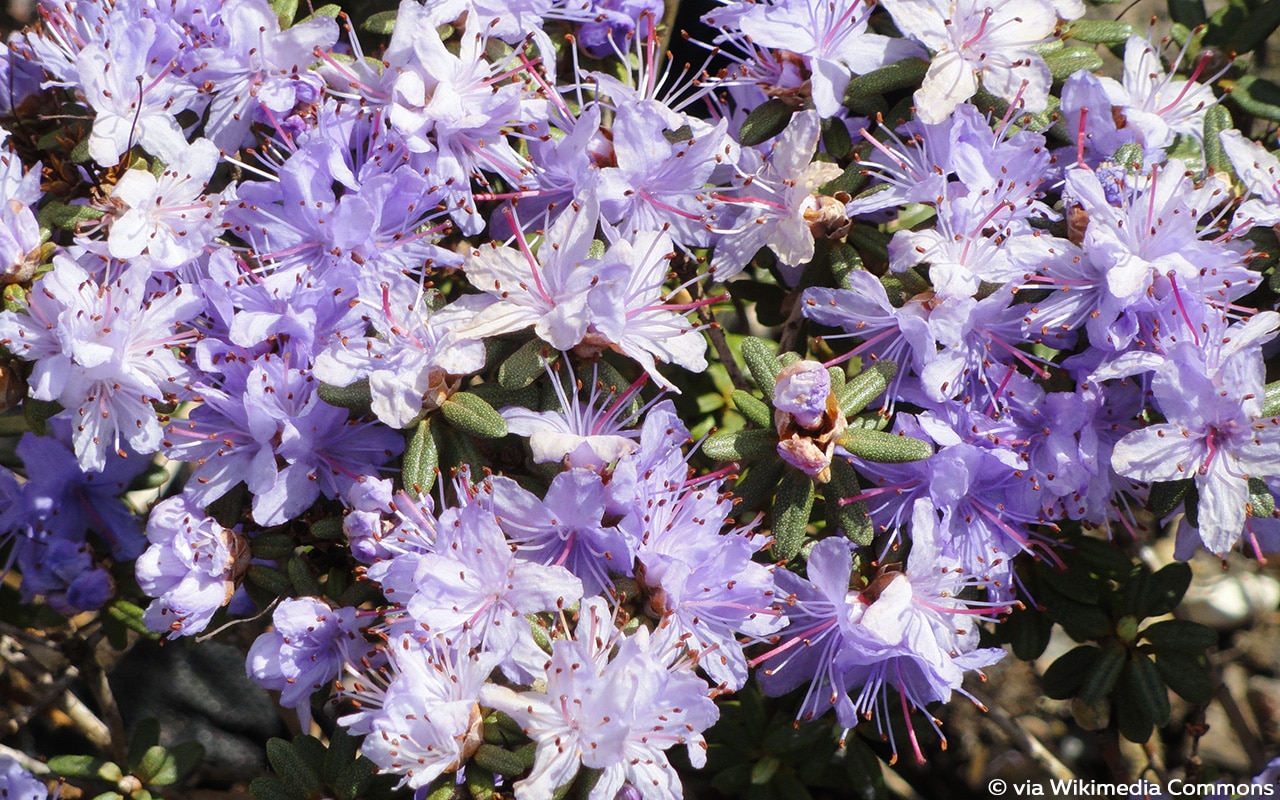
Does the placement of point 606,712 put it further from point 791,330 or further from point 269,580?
point 791,330

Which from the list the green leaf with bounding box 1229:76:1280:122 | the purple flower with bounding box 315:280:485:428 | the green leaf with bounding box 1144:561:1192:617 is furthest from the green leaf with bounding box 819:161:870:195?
the green leaf with bounding box 1144:561:1192:617

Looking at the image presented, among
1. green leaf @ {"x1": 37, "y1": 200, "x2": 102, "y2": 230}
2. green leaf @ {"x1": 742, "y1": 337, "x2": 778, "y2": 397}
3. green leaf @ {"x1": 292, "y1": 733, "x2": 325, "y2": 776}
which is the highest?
green leaf @ {"x1": 37, "y1": 200, "x2": 102, "y2": 230}

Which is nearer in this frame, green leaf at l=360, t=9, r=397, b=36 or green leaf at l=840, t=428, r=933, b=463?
green leaf at l=840, t=428, r=933, b=463

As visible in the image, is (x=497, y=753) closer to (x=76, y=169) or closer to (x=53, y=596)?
(x=53, y=596)

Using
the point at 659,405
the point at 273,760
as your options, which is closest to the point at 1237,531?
the point at 659,405

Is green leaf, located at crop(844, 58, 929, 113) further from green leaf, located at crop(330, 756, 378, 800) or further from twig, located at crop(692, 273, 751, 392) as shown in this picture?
green leaf, located at crop(330, 756, 378, 800)

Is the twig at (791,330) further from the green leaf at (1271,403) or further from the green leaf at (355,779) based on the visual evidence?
the green leaf at (355,779)

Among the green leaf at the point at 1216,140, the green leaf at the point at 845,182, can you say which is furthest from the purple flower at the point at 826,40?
the green leaf at the point at 1216,140
